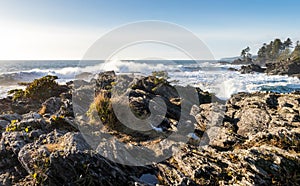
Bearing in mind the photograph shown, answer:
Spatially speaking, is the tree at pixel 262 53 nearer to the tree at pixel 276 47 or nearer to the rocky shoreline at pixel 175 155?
the tree at pixel 276 47

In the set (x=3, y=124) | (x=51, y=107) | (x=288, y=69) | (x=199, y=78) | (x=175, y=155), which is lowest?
(x=199, y=78)

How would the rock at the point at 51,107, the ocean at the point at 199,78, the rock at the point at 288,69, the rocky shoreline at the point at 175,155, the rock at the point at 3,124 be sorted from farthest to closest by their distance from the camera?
the rock at the point at 288,69 → the ocean at the point at 199,78 → the rock at the point at 51,107 → the rock at the point at 3,124 → the rocky shoreline at the point at 175,155

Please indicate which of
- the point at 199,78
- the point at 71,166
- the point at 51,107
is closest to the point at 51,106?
Result: the point at 51,107

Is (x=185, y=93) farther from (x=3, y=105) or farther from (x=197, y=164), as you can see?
(x=3, y=105)

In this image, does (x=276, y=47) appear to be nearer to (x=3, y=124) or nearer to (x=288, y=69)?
(x=288, y=69)

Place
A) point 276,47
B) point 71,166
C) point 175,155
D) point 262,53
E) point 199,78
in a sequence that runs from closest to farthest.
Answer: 1. point 71,166
2. point 175,155
3. point 199,78
4. point 276,47
5. point 262,53

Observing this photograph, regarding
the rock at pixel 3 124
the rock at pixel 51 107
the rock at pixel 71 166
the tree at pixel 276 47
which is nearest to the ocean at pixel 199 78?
the rock at pixel 51 107

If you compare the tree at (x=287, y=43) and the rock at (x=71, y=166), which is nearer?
the rock at (x=71, y=166)

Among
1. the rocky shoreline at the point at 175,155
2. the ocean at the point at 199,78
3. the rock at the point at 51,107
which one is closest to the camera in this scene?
the rocky shoreline at the point at 175,155

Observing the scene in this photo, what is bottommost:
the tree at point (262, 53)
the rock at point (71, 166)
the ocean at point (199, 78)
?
the ocean at point (199, 78)

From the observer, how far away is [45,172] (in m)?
5.41

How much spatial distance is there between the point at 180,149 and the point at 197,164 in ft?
3.26

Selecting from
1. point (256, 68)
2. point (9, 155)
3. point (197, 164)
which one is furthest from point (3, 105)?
point (256, 68)

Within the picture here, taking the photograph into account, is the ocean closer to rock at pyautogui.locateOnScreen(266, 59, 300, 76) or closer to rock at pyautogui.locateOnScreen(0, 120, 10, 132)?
rock at pyautogui.locateOnScreen(266, 59, 300, 76)
